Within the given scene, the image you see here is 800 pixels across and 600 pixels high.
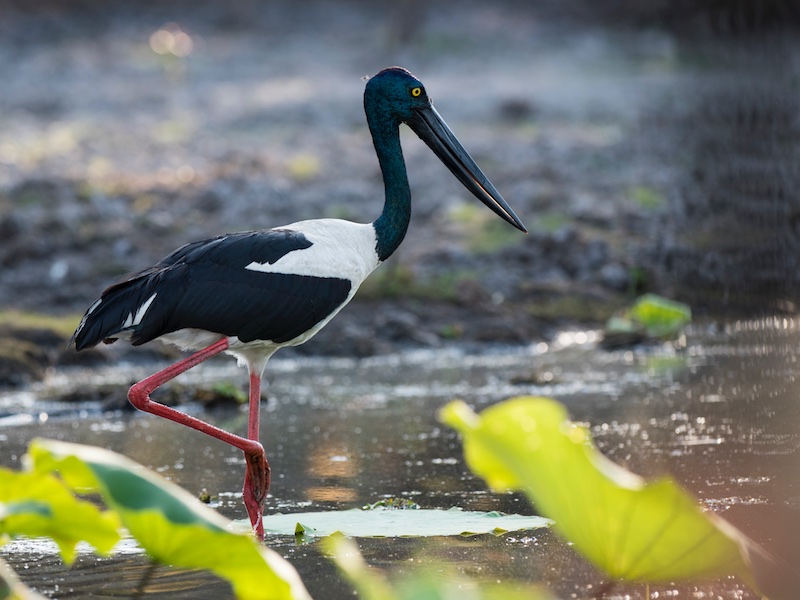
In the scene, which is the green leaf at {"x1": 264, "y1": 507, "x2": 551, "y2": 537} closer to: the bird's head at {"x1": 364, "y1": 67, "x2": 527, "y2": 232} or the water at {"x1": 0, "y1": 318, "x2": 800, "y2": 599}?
the water at {"x1": 0, "y1": 318, "x2": 800, "y2": 599}

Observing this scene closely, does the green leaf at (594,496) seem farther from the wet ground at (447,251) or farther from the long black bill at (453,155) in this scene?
the long black bill at (453,155)

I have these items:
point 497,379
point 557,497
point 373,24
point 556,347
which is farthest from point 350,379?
point 373,24

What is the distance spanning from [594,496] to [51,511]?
1.09 m

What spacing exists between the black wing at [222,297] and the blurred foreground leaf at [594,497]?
2.72 m

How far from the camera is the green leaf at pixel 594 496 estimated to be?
249 cm

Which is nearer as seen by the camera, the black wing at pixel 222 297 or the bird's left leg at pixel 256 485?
the bird's left leg at pixel 256 485

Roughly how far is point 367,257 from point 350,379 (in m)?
3.21

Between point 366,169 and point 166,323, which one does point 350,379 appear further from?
point 366,169

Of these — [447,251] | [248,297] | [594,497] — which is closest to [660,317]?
[447,251]

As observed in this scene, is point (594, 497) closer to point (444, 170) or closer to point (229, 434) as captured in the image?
point (229, 434)

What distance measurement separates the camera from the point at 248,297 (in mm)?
5277

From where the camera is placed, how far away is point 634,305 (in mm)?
10422

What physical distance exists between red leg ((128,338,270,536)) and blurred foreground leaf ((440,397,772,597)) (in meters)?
2.36

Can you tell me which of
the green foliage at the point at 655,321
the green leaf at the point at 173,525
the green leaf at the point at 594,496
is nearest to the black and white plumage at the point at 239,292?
the green leaf at the point at 173,525
